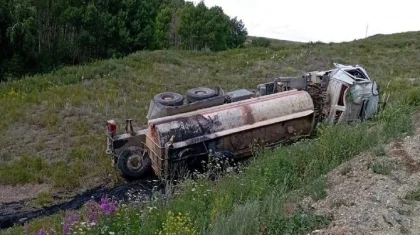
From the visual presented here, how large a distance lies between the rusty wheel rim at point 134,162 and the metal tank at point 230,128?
0.27 meters

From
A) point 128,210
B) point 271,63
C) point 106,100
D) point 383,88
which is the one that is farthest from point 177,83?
point 128,210

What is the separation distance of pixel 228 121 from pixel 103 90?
27.4 feet

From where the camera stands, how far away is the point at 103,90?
17000mm

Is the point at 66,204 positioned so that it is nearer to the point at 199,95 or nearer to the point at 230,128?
the point at 230,128

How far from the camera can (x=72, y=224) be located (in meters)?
5.89

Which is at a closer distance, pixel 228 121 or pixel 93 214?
pixel 93 214

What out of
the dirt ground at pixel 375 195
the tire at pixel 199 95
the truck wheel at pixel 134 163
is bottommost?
the truck wheel at pixel 134 163

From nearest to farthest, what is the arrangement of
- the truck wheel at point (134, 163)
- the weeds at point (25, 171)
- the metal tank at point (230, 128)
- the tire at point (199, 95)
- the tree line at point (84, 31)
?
the metal tank at point (230, 128), the truck wheel at point (134, 163), the weeds at point (25, 171), the tire at point (199, 95), the tree line at point (84, 31)

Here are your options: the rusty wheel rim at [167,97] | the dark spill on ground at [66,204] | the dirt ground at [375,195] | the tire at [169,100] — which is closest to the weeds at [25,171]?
the dark spill on ground at [66,204]

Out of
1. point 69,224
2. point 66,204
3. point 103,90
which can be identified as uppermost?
point 103,90

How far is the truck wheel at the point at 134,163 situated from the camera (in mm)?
9945

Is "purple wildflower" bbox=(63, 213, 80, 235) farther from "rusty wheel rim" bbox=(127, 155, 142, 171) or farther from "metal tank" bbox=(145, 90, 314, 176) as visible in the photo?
"rusty wheel rim" bbox=(127, 155, 142, 171)

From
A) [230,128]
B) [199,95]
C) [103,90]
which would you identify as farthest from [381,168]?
[103,90]

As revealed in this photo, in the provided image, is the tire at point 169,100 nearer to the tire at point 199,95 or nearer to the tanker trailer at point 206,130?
the tanker trailer at point 206,130
